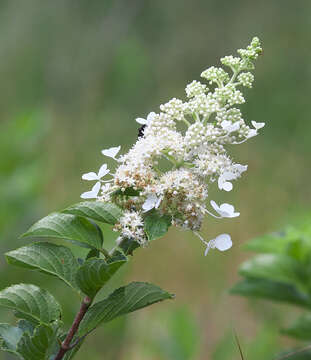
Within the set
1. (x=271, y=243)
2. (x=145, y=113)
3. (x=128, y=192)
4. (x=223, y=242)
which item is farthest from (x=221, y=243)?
(x=145, y=113)

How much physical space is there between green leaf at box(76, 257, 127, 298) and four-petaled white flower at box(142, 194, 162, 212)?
6.1 inches

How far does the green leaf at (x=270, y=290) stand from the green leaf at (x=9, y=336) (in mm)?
1206

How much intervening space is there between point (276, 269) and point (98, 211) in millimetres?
1235

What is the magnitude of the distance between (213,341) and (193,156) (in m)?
3.13

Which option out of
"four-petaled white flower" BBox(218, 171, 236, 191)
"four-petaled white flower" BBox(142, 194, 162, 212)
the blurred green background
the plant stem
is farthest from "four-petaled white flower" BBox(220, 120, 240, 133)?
the blurred green background

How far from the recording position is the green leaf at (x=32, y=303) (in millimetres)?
1495

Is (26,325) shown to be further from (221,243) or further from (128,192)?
(221,243)

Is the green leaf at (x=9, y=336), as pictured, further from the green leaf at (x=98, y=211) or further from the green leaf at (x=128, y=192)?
the green leaf at (x=128, y=192)

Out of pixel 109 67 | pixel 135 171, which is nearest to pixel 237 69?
pixel 135 171

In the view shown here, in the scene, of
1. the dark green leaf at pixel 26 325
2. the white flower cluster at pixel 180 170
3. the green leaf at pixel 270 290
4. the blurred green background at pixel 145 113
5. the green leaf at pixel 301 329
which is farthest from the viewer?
the blurred green background at pixel 145 113

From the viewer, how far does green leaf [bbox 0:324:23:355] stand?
151cm

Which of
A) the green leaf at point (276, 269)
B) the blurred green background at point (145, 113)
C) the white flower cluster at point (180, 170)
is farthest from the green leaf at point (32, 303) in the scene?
the blurred green background at point (145, 113)

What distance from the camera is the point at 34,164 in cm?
450

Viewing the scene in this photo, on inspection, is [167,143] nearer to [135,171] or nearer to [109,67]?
[135,171]
